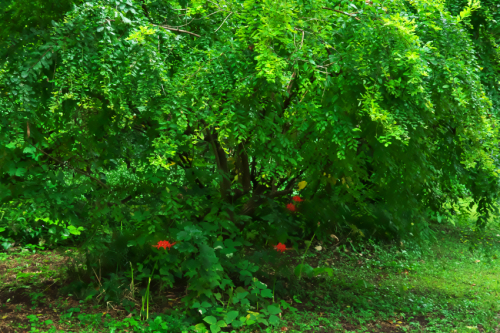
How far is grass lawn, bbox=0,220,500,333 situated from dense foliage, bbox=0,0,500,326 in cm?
56

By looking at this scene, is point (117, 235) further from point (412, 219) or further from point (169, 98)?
point (412, 219)

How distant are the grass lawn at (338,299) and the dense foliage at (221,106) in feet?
1.84

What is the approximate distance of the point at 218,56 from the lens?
3340 mm

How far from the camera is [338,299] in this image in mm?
5605

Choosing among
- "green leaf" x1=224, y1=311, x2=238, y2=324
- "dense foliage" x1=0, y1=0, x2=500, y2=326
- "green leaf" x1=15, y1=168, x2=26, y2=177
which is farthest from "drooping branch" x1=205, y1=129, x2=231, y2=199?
"green leaf" x1=15, y1=168, x2=26, y2=177

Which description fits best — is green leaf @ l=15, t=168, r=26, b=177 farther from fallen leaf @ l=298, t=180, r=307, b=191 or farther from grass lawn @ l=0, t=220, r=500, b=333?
fallen leaf @ l=298, t=180, r=307, b=191

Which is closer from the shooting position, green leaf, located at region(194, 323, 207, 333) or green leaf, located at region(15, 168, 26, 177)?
green leaf, located at region(15, 168, 26, 177)

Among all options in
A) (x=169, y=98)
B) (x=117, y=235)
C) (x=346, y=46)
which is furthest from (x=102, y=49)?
(x=117, y=235)

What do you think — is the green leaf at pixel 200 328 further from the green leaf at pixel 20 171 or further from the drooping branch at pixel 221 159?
the green leaf at pixel 20 171

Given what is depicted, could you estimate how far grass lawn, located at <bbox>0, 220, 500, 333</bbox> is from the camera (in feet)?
14.8

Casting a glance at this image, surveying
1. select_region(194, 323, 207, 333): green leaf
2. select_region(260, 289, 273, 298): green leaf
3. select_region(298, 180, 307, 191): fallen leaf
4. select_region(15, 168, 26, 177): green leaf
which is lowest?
select_region(194, 323, 207, 333): green leaf

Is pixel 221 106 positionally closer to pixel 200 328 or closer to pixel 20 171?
pixel 20 171

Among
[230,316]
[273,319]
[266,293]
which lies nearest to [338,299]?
[266,293]

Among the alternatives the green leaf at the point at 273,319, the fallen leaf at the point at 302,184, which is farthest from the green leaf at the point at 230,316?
the fallen leaf at the point at 302,184
